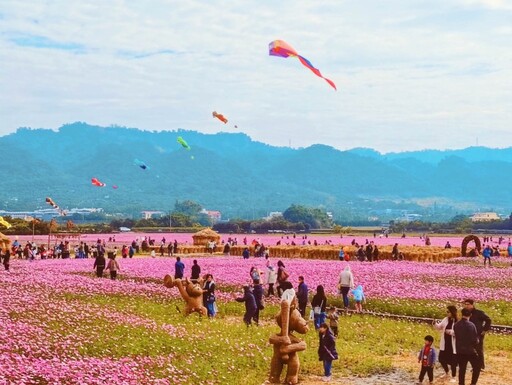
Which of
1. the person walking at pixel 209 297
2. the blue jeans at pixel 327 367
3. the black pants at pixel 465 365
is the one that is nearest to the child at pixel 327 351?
the blue jeans at pixel 327 367

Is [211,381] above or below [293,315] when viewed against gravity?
below

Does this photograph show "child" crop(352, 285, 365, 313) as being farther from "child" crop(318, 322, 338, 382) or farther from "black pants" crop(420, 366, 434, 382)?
"black pants" crop(420, 366, 434, 382)

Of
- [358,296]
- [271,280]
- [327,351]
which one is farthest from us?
[271,280]

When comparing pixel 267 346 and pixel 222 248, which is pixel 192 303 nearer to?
pixel 267 346

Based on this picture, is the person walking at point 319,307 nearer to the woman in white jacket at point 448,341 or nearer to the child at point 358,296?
the child at point 358,296

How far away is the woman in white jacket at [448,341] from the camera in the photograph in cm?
1566

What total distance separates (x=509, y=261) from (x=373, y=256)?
28.3 feet

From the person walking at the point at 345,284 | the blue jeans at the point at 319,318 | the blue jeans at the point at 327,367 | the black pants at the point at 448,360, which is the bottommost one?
the blue jeans at the point at 327,367

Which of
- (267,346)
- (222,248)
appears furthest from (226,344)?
(222,248)

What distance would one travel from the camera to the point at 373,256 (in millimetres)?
50094

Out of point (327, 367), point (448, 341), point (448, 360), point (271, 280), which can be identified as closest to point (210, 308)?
point (271, 280)

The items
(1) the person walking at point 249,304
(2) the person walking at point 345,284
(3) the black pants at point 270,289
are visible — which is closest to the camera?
(1) the person walking at point 249,304

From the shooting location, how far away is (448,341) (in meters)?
15.8

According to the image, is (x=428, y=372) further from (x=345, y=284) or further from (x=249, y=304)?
(x=345, y=284)
